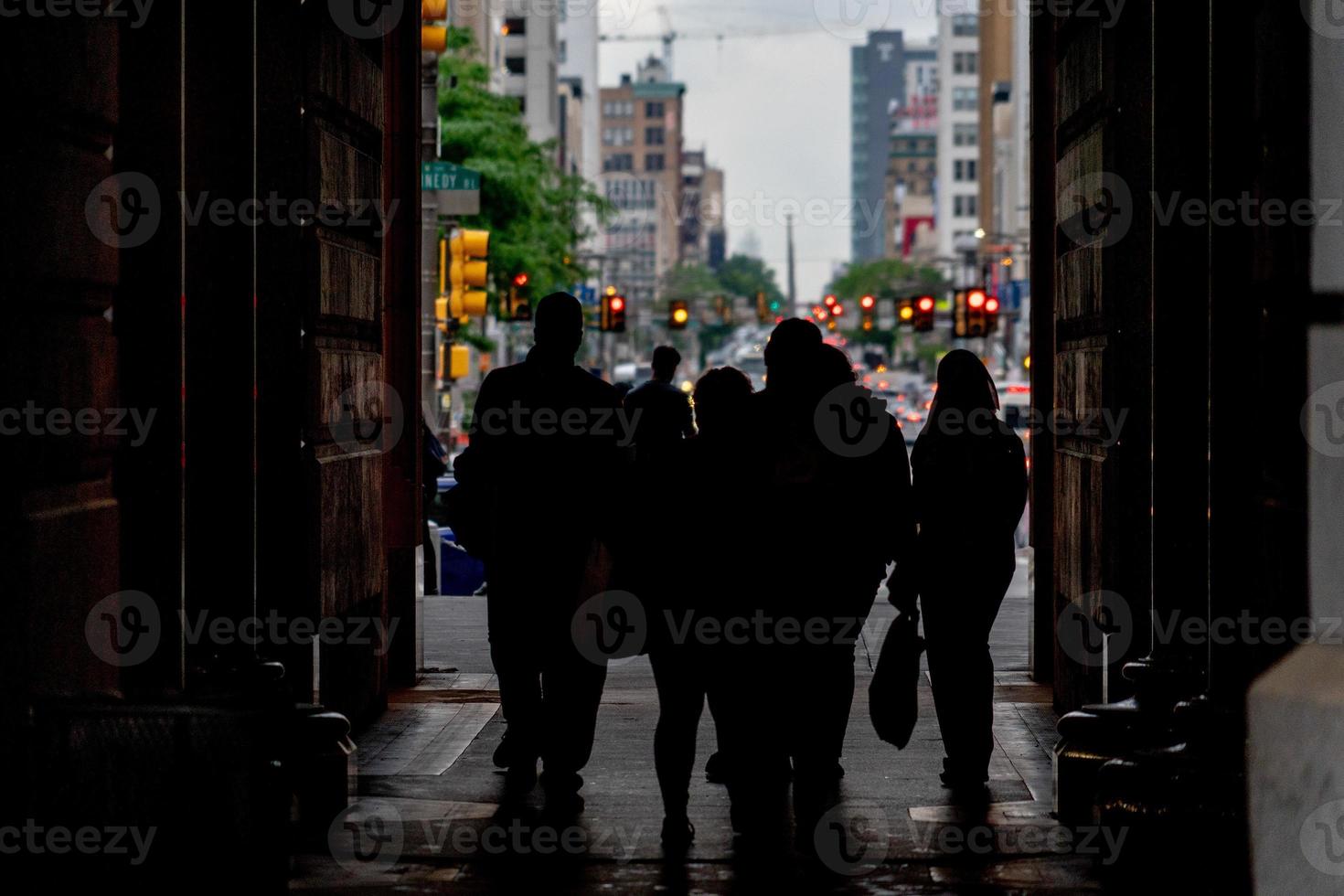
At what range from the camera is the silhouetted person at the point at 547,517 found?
26.9 ft

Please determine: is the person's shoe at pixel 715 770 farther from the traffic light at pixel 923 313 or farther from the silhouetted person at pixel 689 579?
the traffic light at pixel 923 313

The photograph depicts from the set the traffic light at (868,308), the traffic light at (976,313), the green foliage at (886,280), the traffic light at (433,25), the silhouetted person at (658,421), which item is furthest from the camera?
the green foliage at (886,280)

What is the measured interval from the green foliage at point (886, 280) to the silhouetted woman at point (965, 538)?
112117 millimetres

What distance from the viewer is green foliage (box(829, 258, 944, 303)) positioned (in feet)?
427

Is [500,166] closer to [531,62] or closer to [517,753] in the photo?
[517,753]

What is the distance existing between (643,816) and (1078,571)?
3222mm

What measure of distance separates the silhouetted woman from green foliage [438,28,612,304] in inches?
1538

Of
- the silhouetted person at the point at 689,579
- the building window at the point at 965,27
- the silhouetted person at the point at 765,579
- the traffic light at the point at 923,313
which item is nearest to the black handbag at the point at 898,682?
the silhouetted person at the point at 765,579

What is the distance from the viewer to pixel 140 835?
21.7ft

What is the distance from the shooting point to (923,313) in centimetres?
4847

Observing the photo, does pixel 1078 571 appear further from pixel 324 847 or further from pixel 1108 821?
pixel 324 847

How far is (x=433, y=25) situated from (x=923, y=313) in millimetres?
34890

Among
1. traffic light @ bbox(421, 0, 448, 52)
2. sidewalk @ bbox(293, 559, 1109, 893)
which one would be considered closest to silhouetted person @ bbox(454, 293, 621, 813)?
sidewalk @ bbox(293, 559, 1109, 893)

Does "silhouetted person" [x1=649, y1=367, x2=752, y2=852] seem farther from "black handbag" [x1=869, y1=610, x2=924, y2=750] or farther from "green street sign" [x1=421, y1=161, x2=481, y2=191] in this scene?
"green street sign" [x1=421, y1=161, x2=481, y2=191]
